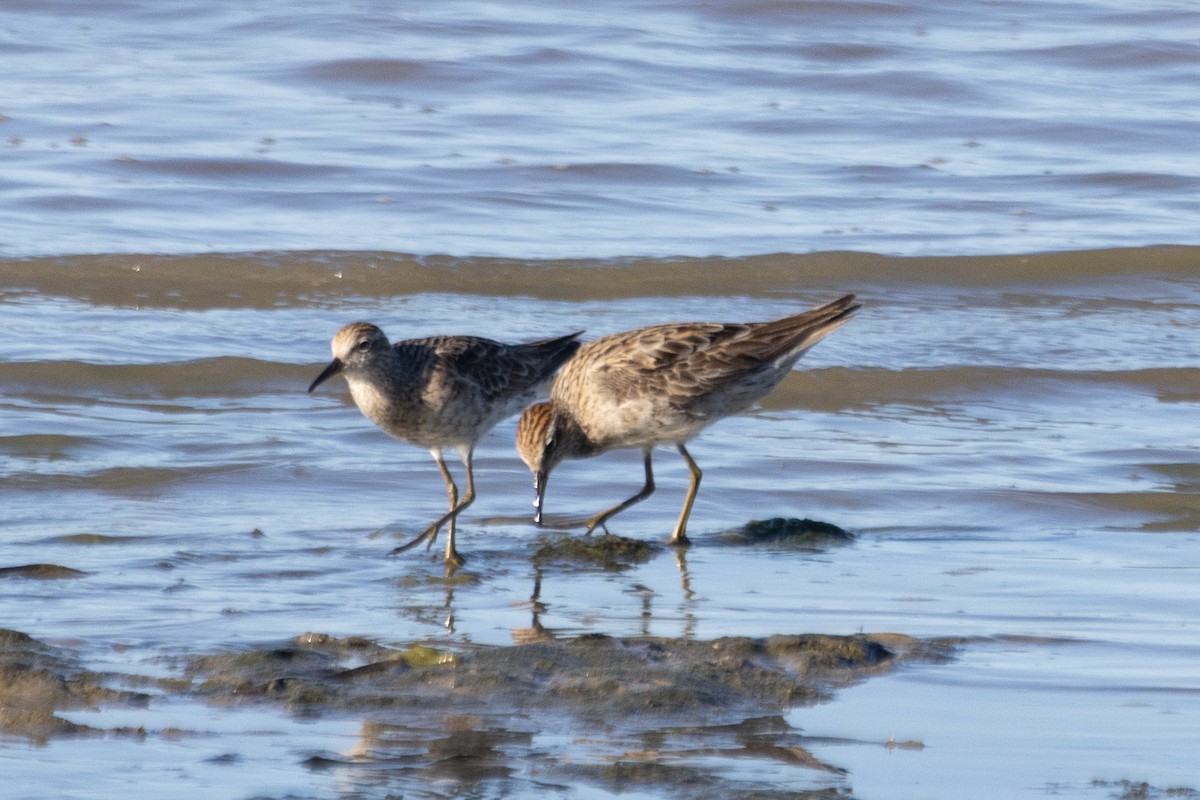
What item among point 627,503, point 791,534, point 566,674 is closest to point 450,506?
point 627,503

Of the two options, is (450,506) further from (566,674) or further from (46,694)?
(46,694)

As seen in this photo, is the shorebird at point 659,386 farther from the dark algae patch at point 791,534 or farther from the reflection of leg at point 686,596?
the reflection of leg at point 686,596

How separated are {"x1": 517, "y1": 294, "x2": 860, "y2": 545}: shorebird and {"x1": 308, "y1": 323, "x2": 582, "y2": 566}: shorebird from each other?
200 millimetres

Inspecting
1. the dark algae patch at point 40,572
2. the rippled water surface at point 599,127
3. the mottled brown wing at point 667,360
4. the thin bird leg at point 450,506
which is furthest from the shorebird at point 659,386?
the rippled water surface at point 599,127

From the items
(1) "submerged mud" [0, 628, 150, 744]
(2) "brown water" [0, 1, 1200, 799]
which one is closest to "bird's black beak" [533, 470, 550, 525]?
(2) "brown water" [0, 1, 1200, 799]

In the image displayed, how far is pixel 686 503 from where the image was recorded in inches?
299

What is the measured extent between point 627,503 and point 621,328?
14.1 feet

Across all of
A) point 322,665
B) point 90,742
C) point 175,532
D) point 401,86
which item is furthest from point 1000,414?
point 401,86

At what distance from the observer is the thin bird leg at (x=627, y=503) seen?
7.54 meters

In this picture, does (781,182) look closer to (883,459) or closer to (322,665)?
(883,459)

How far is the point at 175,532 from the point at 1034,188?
10.4 meters

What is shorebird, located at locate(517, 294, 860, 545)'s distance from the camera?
308 inches

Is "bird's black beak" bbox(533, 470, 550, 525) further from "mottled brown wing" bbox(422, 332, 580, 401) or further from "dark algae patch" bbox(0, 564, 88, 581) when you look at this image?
"dark algae patch" bbox(0, 564, 88, 581)

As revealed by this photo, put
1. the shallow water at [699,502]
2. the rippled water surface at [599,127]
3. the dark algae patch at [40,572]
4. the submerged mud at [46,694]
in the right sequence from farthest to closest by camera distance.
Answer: the rippled water surface at [599,127] → the dark algae patch at [40,572] → the shallow water at [699,502] → the submerged mud at [46,694]
